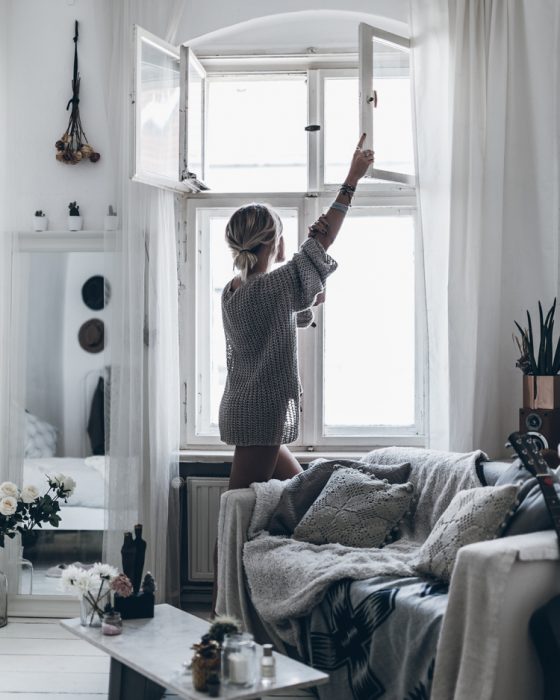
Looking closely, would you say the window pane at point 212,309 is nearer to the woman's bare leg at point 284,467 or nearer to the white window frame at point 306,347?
the white window frame at point 306,347

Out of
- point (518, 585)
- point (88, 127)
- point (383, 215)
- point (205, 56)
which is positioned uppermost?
point (205, 56)

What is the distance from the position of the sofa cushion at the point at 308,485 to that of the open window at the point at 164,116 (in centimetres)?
133

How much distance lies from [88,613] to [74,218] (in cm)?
201

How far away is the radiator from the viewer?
13.2 ft

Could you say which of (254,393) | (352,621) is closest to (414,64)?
(254,393)

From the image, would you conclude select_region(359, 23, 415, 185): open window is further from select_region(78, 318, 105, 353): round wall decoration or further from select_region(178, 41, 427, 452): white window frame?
select_region(78, 318, 105, 353): round wall decoration

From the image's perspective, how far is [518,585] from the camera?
225 centimetres

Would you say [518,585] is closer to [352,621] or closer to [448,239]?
[352,621]

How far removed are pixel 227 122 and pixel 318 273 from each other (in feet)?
4.19

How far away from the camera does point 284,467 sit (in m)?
3.54

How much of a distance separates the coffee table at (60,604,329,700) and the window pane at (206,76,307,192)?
213cm

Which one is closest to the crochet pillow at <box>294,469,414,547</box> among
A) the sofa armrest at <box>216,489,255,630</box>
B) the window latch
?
the sofa armrest at <box>216,489,255,630</box>

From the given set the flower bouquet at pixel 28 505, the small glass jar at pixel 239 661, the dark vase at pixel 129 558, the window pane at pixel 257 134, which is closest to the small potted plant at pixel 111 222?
the window pane at pixel 257 134

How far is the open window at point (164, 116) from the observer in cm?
365
